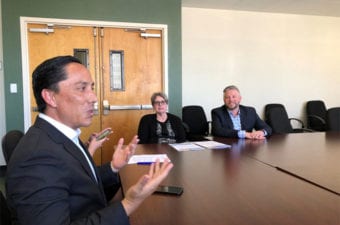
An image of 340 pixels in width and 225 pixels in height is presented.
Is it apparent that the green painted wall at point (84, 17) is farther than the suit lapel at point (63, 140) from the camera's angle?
Yes

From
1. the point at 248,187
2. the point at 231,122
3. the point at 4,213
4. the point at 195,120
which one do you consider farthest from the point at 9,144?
the point at 195,120

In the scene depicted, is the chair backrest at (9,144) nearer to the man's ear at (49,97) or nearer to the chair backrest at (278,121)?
the man's ear at (49,97)

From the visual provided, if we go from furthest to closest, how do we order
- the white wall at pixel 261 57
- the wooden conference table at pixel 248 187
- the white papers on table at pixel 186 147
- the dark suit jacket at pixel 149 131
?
the white wall at pixel 261 57
the dark suit jacket at pixel 149 131
the white papers on table at pixel 186 147
the wooden conference table at pixel 248 187

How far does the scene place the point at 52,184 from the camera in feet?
2.98

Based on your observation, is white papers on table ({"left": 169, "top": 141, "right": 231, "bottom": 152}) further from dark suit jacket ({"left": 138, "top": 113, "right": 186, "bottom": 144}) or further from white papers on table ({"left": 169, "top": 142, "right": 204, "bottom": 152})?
dark suit jacket ({"left": 138, "top": 113, "right": 186, "bottom": 144})

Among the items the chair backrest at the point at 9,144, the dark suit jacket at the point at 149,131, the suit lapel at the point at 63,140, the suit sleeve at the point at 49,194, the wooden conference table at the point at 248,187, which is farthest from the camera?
the dark suit jacket at the point at 149,131

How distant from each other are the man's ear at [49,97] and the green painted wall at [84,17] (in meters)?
3.28


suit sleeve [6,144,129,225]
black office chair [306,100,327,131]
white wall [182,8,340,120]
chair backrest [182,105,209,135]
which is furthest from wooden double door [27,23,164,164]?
suit sleeve [6,144,129,225]

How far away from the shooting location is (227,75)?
550 cm

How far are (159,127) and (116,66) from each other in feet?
5.23

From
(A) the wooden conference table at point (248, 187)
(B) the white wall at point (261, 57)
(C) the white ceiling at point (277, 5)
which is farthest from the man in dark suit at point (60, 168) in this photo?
(B) the white wall at point (261, 57)

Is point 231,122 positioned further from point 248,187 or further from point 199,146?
point 248,187

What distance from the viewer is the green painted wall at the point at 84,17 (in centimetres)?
393

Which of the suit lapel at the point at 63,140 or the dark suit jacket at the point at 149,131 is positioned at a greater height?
the suit lapel at the point at 63,140
